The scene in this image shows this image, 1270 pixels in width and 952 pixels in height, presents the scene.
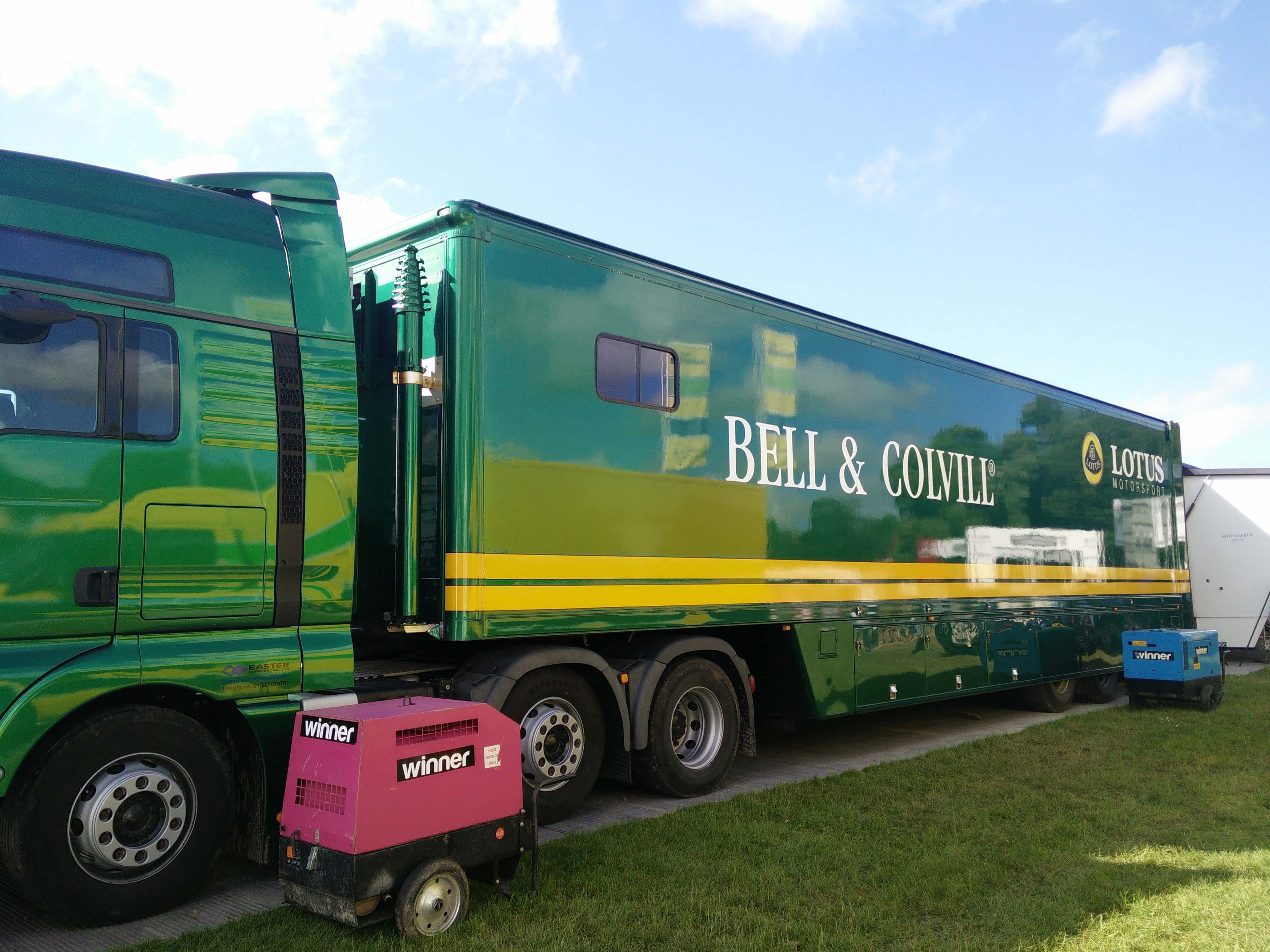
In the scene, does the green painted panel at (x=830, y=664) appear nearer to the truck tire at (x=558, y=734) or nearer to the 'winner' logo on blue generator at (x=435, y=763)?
the truck tire at (x=558, y=734)

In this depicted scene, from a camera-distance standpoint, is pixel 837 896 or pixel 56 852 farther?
pixel 837 896

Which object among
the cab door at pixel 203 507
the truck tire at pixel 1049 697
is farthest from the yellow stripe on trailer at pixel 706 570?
the truck tire at pixel 1049 697

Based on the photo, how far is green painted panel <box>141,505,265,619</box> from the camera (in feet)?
14.3

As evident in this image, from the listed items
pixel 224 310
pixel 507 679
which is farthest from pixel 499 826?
pixel 224 310

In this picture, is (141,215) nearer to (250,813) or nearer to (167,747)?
(167,747)

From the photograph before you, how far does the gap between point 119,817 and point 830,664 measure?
518 cm

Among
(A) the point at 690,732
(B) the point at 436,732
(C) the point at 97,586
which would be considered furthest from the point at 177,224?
(A) the point at 690,732

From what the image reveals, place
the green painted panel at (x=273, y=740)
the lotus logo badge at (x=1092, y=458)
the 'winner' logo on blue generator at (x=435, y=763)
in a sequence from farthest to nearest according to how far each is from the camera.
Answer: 1. the lotus logo badge at (x=1092, y=458)
2. the green painted panel at (x=273, y=740)
3. the 'winner' logo on blue generator at (x=435, y=763)

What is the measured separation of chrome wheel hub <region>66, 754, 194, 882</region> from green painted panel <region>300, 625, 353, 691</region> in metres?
0.71

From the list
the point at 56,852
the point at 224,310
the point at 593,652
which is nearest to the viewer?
the point at 56,852

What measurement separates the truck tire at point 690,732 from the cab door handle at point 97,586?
340cm

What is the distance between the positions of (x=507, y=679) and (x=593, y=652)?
0.74 metres

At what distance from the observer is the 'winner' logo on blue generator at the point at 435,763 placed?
4109mm

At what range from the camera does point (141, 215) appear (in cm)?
452
